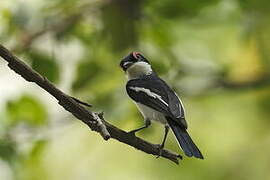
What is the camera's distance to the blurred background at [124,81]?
387 cm

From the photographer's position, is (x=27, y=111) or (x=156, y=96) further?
(x=27, y=111)

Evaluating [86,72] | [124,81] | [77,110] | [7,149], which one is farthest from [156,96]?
[124,81]

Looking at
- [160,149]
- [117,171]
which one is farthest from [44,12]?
[160,149]

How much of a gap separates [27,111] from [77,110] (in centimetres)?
197

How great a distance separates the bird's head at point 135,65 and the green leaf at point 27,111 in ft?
3.67

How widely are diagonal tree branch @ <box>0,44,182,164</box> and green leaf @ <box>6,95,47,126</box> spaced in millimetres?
1823

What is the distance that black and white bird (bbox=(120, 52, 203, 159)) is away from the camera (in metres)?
2.48

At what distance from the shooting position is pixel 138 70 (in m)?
2.84

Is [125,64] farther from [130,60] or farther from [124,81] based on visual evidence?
[124,81]

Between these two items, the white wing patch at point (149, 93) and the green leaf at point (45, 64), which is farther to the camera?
the green leaf at point (45, 64)

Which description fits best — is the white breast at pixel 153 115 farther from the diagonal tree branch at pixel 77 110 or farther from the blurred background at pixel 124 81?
the blurred background at pixel 124 81

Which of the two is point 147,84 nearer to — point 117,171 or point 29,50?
point 29,50

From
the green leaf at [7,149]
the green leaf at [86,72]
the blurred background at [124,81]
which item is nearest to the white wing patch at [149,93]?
the blurred background at [124,81]

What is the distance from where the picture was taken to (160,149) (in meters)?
2.07
